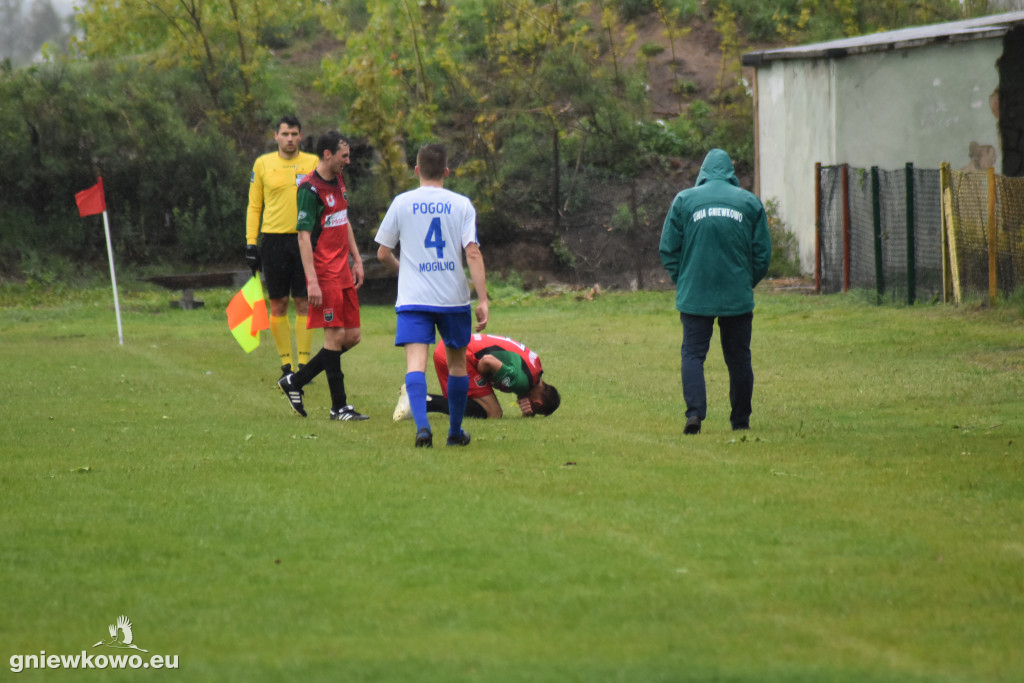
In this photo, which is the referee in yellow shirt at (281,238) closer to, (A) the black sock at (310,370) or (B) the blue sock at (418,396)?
(A) the black sock at (310,370)

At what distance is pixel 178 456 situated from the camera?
8164 millimetres

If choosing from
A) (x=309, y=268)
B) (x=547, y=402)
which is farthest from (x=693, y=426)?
(x=309, y=268)

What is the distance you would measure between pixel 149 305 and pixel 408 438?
16.4 m

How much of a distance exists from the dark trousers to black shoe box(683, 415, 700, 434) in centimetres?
7

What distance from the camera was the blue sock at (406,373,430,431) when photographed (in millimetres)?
8211

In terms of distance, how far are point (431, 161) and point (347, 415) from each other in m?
2.67

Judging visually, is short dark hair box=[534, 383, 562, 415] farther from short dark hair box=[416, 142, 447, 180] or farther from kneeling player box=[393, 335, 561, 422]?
short dark hair box=[416, 142, 447, 180]

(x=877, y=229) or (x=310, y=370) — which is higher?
(x=877, y=229)

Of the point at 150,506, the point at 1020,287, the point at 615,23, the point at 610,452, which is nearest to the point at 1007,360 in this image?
the point at 1020,287

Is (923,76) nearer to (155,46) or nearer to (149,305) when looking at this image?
(149,305)

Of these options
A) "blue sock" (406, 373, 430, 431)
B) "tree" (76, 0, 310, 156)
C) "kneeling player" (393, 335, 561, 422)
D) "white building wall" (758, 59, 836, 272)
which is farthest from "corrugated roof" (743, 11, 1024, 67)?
"blue sock" (406, 373, 430, 431)

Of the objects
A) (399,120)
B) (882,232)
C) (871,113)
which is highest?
(399,120)

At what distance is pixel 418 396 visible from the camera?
8.23 m

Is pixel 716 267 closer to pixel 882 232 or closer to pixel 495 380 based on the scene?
pixel 495 380
